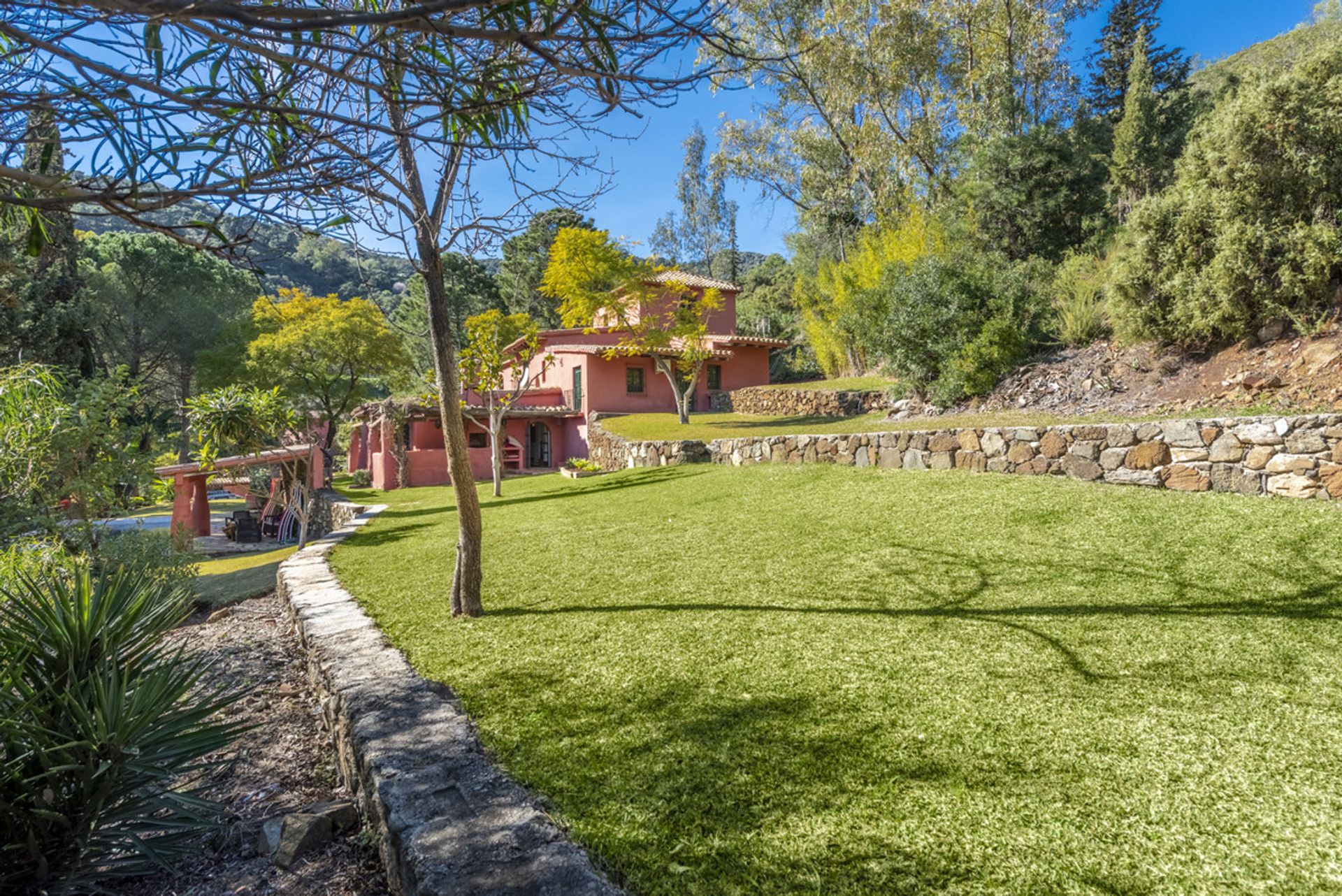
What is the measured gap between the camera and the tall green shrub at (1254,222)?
25.8 ft

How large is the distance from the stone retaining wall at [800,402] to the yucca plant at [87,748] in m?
15.2

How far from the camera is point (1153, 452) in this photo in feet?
20.7

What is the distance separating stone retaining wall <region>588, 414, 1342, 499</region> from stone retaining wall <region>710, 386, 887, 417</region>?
735 centimetres

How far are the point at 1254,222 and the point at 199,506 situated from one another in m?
24.6

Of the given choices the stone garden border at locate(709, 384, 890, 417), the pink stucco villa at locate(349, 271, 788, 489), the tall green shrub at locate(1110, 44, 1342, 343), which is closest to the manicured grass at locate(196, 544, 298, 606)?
the pink stucco villa at locate(349, 271, 788, 489)

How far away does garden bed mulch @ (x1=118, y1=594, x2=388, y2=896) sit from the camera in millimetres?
2230

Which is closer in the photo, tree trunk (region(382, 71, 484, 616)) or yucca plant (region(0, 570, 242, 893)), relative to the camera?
yucca plant (region(0, 570, 242, 893))

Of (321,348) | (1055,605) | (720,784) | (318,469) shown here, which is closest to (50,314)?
(318,469)

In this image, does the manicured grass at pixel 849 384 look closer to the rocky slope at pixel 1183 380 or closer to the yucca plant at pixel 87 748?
the rocky slope at pixel 1183 380

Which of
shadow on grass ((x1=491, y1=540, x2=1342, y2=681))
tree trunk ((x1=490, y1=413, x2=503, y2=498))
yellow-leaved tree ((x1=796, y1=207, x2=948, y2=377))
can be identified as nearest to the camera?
shadow on grass ((x1=491, y1=540, x2=1342, y2=681))

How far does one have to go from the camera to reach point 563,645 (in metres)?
3.85

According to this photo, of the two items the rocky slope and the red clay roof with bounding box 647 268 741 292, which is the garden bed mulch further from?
the red clay roof with bounding box 647 268 741 292

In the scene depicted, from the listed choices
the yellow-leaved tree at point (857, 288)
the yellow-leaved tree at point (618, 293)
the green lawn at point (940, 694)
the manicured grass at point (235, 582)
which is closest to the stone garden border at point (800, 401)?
the yellow-leaved tree at point (857, 288)

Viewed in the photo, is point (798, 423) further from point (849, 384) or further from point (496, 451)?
point (496, 451)
